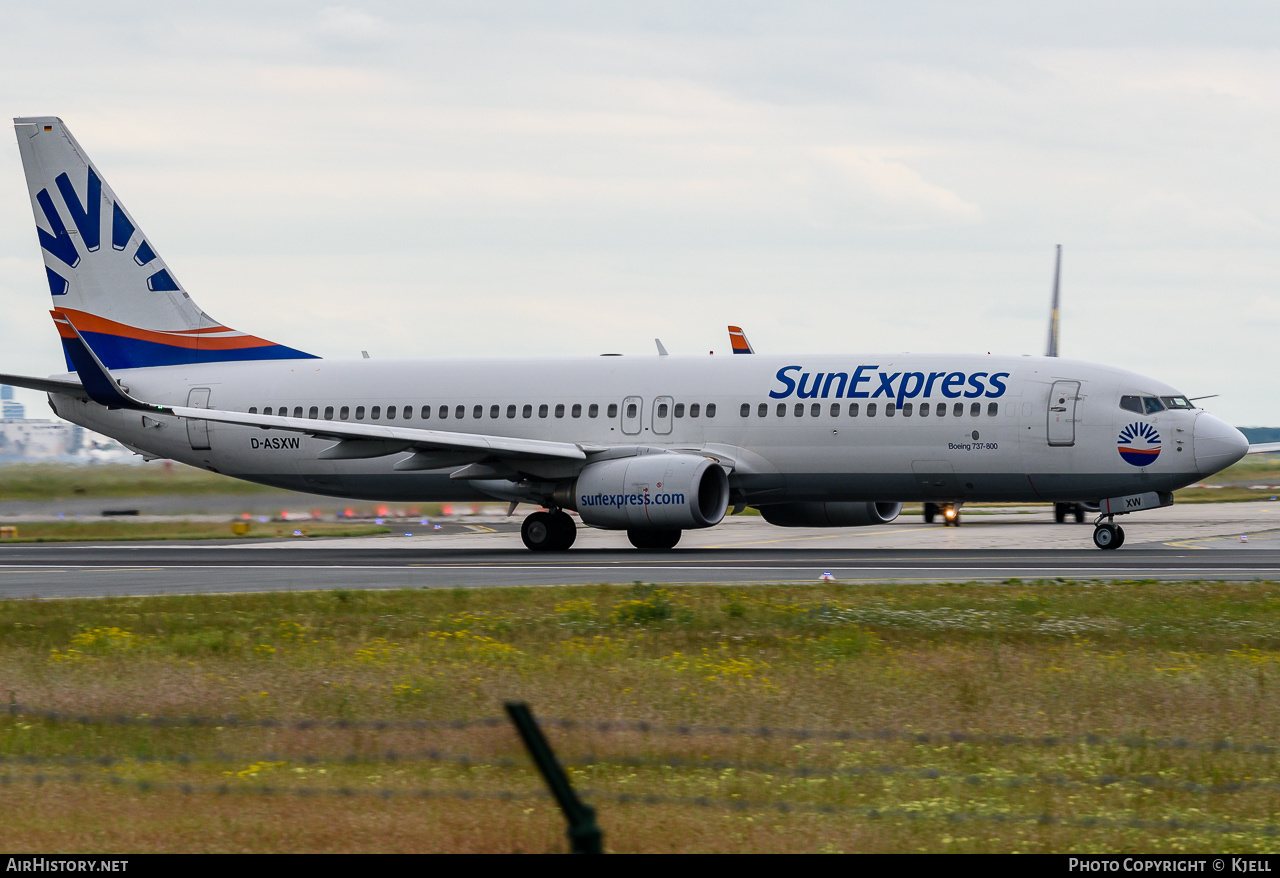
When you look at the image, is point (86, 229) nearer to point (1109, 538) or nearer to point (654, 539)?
point (654, 539)

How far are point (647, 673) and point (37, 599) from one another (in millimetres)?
10883

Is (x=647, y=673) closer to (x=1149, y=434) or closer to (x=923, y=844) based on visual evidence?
(x=923, y=844)

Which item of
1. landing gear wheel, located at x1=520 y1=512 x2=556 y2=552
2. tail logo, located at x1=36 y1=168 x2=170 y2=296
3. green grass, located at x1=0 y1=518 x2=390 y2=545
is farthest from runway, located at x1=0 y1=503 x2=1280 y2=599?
tail logo, located at x1=36 y1=168 x2=170 y2=296

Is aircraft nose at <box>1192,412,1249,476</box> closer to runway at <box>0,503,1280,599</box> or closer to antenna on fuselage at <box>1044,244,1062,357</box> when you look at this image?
runway at <box>0,503,1280,599</box>

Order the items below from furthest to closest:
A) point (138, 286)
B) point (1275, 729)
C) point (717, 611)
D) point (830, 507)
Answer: point (138, 286) < point (830, 507) < point (717, 611) < point (1275, 729)

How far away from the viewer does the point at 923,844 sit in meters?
8.11

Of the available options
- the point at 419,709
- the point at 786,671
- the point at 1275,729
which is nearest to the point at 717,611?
the point at 786,671

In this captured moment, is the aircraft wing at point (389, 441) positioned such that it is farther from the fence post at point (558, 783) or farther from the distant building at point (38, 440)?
the fence post at point (558, 783)

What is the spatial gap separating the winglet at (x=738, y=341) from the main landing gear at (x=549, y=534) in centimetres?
688

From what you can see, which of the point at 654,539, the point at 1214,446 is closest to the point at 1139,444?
the point at 1214,446

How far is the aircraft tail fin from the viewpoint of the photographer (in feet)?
125

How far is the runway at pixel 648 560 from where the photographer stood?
944 inches

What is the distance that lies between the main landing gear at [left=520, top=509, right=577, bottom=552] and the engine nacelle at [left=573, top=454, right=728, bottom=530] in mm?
1913

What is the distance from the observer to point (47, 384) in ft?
120
